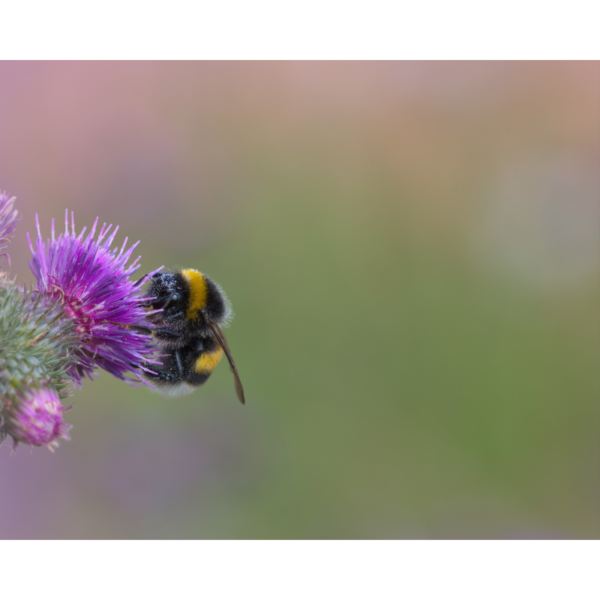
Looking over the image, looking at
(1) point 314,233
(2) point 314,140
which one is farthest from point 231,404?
(2) point 314,140

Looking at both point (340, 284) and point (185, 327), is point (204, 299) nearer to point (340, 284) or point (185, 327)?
point (185, 327)

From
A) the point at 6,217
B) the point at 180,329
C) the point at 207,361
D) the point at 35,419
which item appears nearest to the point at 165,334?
the point at 180,329

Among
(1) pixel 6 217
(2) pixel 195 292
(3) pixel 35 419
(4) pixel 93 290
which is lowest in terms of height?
(3) pixel 35 419

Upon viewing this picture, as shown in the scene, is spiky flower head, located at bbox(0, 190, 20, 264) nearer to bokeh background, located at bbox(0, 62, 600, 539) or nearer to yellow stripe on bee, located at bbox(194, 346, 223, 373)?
yellow stripe on bee, located at bbox(194, 346, 223, 373)

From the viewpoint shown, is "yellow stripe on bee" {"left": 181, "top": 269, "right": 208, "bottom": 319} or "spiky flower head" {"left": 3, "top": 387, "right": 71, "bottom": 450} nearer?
"spiky flower head" {"left": 3, "top": 387, "right": 71, "bottom": 450}

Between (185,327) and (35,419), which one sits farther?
(185,327)

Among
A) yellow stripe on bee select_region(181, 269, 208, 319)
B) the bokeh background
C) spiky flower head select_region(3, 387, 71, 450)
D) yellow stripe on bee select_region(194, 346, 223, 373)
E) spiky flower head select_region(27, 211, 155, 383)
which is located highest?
the bokeh background

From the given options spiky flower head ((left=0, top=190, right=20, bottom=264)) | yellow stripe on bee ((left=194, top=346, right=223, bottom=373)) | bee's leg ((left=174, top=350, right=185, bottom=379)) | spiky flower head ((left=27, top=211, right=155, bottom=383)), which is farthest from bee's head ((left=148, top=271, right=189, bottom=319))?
spiky flower head ((left=0, top=190, right=20, bottom=264))

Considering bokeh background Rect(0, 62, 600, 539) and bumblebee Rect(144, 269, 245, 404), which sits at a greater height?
bokeh background Rect(0, 62, 600, 539)

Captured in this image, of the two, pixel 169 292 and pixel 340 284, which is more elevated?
pixel 340 284

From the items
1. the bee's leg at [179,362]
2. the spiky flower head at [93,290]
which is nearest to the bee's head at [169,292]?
the spiky flower head at [93,290]
